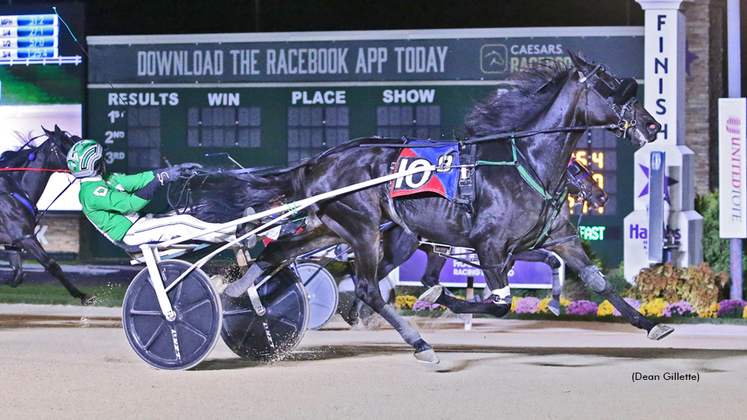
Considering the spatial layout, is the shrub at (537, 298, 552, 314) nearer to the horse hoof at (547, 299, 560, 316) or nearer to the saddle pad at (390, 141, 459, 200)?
the horse hoof at (547, 299, 560, 316)

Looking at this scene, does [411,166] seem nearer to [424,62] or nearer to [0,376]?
[0,376]

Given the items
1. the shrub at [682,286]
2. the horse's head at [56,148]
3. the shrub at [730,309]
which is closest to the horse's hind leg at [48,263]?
the horse's head at [56,148]

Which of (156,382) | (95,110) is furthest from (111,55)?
(156,382)

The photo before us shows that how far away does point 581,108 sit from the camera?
5.53 m

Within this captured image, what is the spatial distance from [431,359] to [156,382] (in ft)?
5.07

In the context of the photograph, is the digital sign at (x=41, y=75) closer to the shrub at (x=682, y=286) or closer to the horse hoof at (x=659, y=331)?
the shrub at (x=682, y=286)

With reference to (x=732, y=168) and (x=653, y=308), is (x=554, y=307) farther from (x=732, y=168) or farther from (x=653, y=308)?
(x=732, y=168)

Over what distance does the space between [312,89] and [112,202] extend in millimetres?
5406

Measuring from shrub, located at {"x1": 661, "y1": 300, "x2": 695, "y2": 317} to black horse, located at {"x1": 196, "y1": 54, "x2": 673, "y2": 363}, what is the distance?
310cm

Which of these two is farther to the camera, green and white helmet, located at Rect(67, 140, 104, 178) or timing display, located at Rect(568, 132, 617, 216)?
timing display, located at Rect(568, 132, 617, 216)

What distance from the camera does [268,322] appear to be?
19.5ft

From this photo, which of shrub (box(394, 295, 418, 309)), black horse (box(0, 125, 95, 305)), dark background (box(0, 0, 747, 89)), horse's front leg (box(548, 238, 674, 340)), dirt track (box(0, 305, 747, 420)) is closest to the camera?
dirt track (box(0, 305, 747, 420))

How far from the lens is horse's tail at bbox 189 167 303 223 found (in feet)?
21.0

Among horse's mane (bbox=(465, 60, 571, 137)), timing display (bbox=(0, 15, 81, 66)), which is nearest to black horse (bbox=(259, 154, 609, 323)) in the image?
horse's mane (bbox=(465, 60, 571, 137))
